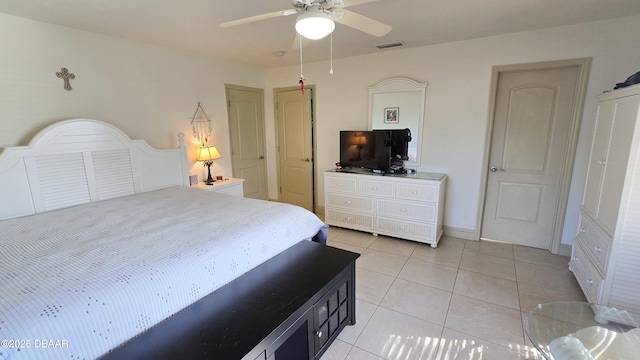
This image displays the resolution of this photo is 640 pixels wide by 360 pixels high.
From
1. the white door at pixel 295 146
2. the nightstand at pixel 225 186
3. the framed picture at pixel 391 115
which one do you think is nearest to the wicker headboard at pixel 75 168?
the nightstand at pixel 225 186

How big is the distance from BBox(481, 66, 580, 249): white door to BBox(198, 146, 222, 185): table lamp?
11.2 ft

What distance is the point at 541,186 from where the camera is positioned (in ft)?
10.4

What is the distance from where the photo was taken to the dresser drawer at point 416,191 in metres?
3.25

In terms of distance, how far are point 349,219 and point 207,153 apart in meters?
2.06

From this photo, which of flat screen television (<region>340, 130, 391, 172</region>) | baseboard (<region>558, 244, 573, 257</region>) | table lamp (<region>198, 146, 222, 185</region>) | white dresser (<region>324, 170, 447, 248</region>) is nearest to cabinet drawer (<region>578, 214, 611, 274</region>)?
baseboard (<region>558, 244, 573, 257</region>)

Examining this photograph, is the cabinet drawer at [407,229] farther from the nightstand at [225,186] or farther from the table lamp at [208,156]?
the table lamp at [208,156]

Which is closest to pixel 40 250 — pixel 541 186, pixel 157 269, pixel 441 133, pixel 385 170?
pixel 157 269

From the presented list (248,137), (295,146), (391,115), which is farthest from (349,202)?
(248,137)

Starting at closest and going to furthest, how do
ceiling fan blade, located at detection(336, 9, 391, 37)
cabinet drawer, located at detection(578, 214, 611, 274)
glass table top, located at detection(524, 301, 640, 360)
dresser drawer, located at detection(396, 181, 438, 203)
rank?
glass table top, located at detection(524, 301, 640, 360)
ceiling fan blade, located at detection(336, 9, 391, 37)
cabinet drawer, located at detection(578, 214, 611, 274)
dresser drawer, located at detection(396, 181, 438, 203)

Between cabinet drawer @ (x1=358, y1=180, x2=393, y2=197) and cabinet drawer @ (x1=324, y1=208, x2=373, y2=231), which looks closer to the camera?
cabinet drawer @ (x1=358, y1=180, x2=393, y2=197)

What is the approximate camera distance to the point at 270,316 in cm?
140

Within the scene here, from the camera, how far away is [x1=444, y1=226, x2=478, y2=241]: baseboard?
353cm

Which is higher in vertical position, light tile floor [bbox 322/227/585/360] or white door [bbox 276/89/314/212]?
white door [bbox 276/89/314/212]

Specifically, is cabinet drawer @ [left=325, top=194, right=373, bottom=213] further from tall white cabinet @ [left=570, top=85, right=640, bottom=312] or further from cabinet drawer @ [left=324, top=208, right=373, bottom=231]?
tall white cabinet @ [left=570, top=85, right=640, bottom=312]
